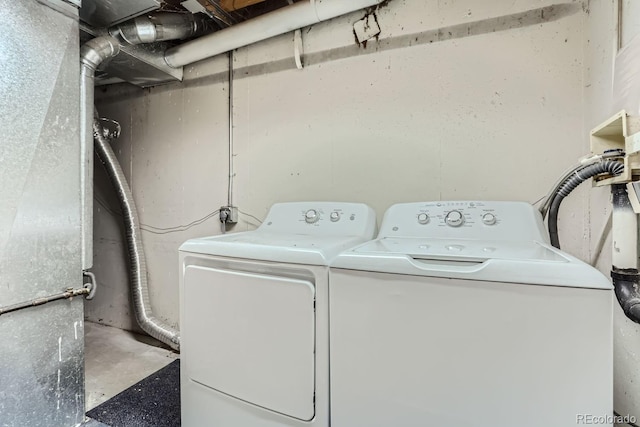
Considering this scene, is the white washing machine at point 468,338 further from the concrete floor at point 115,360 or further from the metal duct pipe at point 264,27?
the concrete floor at point 115,360

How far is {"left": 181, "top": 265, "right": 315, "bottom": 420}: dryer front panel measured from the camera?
959 mm

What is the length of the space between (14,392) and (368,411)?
145 cm

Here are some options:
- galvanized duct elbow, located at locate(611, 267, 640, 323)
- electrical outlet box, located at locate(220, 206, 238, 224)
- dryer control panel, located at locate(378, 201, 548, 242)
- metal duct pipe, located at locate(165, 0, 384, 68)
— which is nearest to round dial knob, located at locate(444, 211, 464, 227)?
dryer control panel, located at locate(378, 201, 548, 242)

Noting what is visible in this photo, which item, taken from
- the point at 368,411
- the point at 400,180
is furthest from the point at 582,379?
the point at 400,180

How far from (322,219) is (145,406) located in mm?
1386

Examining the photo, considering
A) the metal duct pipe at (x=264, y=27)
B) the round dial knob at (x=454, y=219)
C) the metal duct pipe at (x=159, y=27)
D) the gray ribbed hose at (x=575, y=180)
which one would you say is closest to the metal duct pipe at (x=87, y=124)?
the metal duct pipe at (x=159, y=27)

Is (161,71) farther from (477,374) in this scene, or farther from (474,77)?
(477,374)

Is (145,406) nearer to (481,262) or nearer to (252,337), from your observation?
(252,337)

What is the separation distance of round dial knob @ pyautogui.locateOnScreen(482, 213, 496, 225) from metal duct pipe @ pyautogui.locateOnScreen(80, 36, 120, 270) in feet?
6.12

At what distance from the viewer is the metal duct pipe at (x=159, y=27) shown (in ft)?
5.89

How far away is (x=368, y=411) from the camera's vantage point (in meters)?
0.88

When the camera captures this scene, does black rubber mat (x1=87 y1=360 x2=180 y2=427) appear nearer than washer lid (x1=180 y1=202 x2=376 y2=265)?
No

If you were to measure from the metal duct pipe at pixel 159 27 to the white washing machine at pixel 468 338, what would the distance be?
1.86 metres

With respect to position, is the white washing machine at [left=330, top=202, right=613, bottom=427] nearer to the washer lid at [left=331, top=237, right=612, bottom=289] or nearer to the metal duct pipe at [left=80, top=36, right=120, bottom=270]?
the washer lid at [left=331, top=237, right=612, bottom=289]
